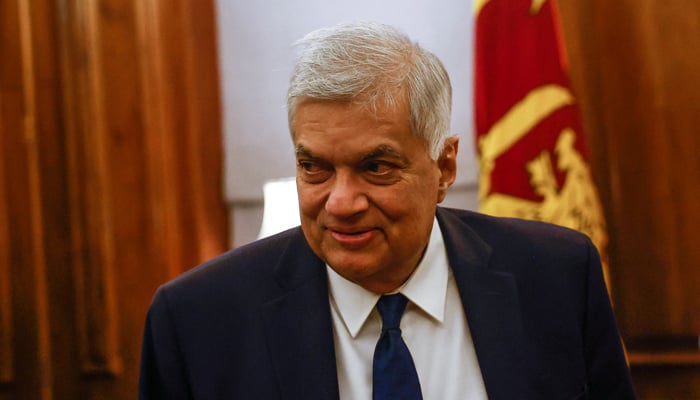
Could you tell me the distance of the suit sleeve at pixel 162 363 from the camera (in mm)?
1725

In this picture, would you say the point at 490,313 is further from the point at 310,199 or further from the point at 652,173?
the point at 652,173

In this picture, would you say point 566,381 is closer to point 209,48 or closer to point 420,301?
point 420,301

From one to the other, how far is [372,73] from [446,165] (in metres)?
0.36

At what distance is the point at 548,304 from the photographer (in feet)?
6.12

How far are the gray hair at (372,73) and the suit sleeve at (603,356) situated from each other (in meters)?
0.59

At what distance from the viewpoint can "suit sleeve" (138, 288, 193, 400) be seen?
1.72 metres

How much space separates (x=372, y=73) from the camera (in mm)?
1609

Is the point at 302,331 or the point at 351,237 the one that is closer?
the point at 351,237

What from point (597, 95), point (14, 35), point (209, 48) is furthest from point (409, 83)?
point (14, 35)

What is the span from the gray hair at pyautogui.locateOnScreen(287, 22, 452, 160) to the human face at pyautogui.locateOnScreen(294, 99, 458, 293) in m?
0.02

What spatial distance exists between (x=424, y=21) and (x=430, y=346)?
7.18ft

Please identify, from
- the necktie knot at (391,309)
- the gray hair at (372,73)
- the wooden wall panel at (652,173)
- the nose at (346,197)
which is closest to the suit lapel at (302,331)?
the necktie knot at (391,309)

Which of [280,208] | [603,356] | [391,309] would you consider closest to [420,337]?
[391,309]

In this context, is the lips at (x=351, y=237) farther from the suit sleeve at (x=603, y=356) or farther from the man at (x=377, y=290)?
the suit sleeve at (x=603, y=356)
